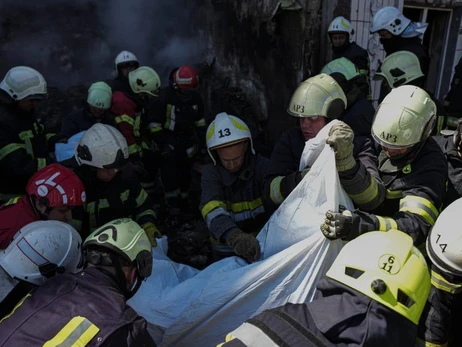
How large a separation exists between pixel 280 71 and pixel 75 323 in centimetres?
544

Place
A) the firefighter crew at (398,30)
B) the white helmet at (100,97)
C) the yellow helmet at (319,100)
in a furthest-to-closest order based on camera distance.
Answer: the firefighter crew at (398,30), the white helmet at (100,97), the yellow helmet at (319,100)

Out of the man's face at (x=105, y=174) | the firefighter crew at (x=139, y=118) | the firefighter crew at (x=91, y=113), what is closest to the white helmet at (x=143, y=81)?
the firefighter crew at (x=139, y=118)

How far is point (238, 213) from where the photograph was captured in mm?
2934

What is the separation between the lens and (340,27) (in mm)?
5113

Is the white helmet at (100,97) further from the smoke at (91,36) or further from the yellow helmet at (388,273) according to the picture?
the yellow helmet at (388,273)

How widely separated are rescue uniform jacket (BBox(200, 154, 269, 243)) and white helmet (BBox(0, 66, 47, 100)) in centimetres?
200

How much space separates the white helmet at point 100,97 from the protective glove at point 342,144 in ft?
11.3

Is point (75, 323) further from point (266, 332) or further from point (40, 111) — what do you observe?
point (40, 111)

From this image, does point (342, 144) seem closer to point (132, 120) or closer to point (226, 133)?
point (226, 133)

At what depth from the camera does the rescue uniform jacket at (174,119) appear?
5.42 meters

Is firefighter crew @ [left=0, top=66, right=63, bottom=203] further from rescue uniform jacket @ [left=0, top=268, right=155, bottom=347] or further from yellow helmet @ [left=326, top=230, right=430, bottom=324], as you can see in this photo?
yellow helmet @ [left=326, top=230, right=430, bottom=324]

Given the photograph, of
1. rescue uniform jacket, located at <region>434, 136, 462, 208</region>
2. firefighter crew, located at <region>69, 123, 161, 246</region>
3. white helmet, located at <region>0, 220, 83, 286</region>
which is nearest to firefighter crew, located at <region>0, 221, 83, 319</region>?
white helmet, located at <region>0, 220, 83, 286</region>

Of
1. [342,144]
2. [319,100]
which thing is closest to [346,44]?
[319,100]

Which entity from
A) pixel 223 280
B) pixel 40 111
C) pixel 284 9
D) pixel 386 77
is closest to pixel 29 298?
pixel 223 280
